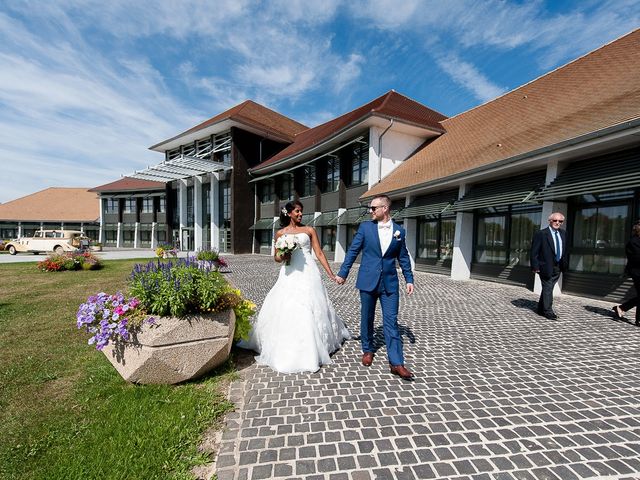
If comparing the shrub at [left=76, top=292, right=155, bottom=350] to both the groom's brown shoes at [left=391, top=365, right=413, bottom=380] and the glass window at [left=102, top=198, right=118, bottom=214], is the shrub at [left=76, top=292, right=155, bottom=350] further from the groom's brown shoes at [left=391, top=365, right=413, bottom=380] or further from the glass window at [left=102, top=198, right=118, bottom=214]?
the glass window at [left=102, top=198, right=118, bottom=214]

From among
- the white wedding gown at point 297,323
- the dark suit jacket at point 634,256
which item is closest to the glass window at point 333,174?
the dark suit jacket at point 634,256

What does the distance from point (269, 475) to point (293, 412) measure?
766 mm

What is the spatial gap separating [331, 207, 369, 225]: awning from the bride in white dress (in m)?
13.1

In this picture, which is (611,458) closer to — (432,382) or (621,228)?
(432,382)

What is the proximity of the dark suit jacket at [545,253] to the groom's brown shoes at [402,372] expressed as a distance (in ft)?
15.5

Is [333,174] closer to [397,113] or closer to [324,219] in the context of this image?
[324,219]

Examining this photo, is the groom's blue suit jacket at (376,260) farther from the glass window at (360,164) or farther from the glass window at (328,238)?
the glass window at (328,238)

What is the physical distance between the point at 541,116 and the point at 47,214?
202 ft

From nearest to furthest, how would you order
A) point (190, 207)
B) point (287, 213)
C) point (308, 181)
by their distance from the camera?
point (287, 213) < point (308, 181) < point (190, 207)

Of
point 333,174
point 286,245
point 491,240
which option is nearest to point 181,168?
point 333,174

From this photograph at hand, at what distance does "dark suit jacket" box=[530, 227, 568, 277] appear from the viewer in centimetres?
633

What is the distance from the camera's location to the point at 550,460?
2.33 m

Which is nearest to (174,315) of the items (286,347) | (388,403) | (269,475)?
(286,347)

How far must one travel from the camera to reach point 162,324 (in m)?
3.20
